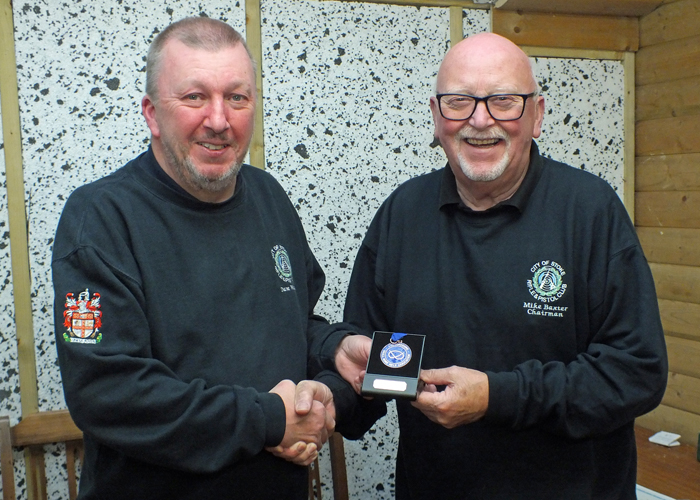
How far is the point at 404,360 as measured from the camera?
1359mm

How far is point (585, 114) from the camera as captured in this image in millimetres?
2613

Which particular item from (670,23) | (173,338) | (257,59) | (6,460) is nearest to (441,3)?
(257,59)

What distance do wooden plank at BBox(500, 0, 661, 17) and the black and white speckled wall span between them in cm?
15

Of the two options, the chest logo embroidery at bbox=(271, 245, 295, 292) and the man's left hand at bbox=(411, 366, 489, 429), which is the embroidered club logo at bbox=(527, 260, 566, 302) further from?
the chest logo embroidery at bbox=(271, 245, 295, 292)

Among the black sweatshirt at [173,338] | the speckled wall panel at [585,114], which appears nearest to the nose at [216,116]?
the black sweatshirt at [173,338]

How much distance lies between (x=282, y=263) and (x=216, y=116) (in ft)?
1.26

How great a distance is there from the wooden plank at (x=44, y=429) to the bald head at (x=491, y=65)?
1544mm

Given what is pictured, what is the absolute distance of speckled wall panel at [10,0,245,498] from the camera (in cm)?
195

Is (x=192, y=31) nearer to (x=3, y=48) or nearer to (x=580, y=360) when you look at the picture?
(x=3, y=48)

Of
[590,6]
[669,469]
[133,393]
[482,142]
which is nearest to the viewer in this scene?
[133,393]

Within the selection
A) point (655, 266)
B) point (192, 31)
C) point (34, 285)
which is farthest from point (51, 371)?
point (655, 266)

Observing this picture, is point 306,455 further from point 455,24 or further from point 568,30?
point 568,30

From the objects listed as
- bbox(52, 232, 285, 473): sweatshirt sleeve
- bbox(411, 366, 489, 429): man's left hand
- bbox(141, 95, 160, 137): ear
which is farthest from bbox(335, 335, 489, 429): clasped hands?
bbox(141, 95, 160, 137): ear

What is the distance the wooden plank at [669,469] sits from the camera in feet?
6.95
